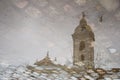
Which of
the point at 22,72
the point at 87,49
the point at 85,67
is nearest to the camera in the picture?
the point at 22,72

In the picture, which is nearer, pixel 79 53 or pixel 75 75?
pixel 75 75

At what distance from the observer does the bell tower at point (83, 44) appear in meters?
4.39

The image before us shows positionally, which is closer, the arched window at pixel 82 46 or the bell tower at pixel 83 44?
the bell tower at pixel 83 44

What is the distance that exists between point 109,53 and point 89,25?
2.12 feet

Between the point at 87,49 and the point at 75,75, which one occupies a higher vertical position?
the point at 87,49

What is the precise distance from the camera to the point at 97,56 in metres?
4.43

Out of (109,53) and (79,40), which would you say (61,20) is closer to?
(79,40)

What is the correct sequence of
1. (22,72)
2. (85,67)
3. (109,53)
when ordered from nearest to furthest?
(22,72) → (85,67) → (109,53)

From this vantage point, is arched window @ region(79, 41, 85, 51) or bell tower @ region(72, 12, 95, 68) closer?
bell tower @ region(72, 12, 95, 68)

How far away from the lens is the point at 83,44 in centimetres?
496

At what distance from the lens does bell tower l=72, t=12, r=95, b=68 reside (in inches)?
173

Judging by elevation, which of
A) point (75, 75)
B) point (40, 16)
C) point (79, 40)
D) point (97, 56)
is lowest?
point (75, 75)

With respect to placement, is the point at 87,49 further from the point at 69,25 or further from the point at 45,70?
the point at 45,70

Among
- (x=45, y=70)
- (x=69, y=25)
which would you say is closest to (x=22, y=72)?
(x=45, y=70)
